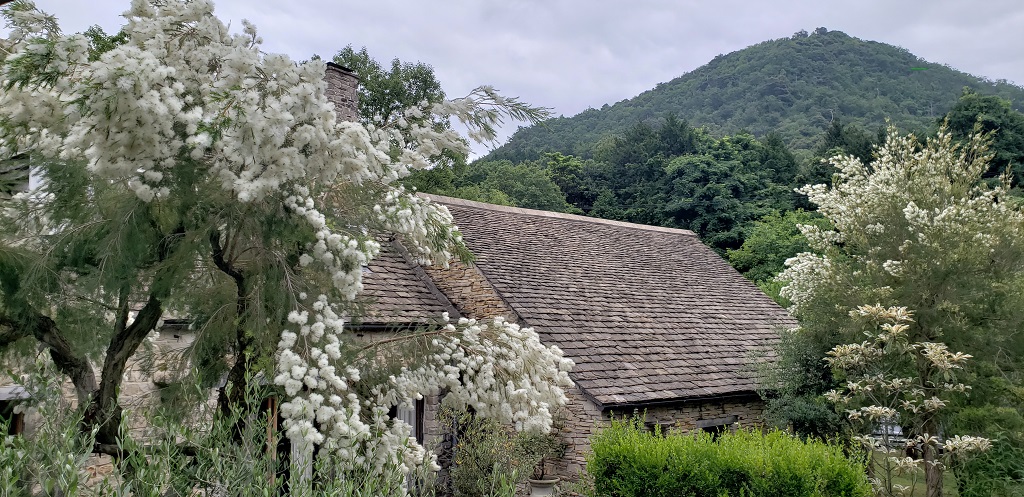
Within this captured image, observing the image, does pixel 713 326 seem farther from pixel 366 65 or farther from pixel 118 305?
pixel 366 65

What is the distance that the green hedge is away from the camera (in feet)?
24.5

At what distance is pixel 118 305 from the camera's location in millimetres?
4637

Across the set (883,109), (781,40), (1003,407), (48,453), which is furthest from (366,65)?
(781,40)

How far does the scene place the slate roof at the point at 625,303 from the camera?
11156mm

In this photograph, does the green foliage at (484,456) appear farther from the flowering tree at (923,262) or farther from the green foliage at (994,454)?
the green foliage at (994,454)

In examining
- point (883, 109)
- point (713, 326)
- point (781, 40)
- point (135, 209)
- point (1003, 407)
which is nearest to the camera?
point (135, 209)

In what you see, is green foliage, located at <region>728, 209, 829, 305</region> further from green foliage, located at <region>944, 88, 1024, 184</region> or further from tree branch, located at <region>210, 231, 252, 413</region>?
tree branch, located at <region>210, 231, 252, 413</region>

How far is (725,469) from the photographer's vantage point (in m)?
7.65

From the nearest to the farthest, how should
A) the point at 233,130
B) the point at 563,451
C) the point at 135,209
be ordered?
the point at 233,130 → the point at 135,209 → the point at 563,451

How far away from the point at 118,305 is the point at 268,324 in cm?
118

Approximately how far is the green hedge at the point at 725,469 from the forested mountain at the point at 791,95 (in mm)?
35835

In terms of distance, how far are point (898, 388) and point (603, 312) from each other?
17.0 ft

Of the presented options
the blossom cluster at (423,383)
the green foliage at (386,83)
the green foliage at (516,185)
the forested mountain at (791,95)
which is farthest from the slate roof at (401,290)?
the forested mountain at (791,95)

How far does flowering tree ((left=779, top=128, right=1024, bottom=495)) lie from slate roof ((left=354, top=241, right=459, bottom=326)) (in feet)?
20.0
